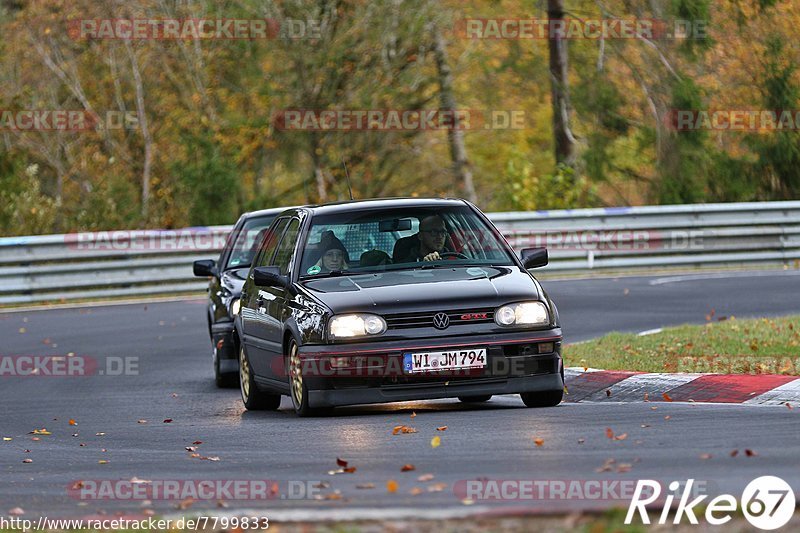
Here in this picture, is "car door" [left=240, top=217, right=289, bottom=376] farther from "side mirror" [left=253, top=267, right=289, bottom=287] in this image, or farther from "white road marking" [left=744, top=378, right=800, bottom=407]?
"white road marking" [left=744, top=378, right=800, bottom=407]

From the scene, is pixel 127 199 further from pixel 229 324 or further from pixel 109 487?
pixel 109 487

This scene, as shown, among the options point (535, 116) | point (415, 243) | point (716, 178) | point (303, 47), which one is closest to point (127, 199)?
point (303, 47)

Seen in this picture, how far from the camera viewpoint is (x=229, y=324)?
15.3m

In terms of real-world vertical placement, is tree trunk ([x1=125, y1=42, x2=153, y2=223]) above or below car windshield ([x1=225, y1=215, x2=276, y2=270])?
below

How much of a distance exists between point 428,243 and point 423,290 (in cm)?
99

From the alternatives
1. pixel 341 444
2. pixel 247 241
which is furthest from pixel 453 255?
pixel 247 241

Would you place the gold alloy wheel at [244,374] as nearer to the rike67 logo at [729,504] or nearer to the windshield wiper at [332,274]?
the windshield wiper at [332,274]

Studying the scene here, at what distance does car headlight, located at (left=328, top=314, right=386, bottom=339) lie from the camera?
1119 centimetres

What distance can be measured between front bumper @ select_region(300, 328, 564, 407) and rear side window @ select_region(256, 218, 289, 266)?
2.22 m

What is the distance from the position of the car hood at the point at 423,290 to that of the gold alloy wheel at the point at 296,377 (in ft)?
1.49

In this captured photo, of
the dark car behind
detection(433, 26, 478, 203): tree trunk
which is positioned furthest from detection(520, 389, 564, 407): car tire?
detection(433, 26, 478, 203): tree trunk

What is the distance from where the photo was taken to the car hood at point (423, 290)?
11242mm

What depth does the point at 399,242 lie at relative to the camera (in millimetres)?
12328

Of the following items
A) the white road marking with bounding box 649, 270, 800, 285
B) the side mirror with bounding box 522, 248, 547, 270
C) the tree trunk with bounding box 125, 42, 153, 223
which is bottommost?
the white road marking with bounding box 649, 270, 800, 285
